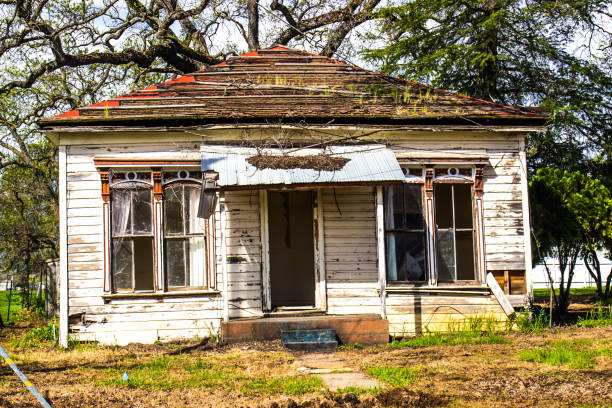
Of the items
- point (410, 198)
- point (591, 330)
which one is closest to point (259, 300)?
point (410, 198)

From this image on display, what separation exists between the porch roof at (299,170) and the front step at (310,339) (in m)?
2.31

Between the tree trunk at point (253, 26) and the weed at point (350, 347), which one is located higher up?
the tree trunk at point (253, 26)

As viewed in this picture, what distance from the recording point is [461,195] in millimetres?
11844

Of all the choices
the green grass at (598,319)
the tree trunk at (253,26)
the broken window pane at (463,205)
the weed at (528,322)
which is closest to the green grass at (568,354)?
the weed at (528,322)

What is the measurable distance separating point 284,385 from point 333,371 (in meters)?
1.03

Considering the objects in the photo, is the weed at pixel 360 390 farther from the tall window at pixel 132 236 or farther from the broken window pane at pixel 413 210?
the tall window at pixel 132 236

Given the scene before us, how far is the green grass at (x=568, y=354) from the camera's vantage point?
774 cm

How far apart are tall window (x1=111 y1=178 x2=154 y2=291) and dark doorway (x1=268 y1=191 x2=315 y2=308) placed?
8.96 ft

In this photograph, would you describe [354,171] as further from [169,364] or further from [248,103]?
[169,364]

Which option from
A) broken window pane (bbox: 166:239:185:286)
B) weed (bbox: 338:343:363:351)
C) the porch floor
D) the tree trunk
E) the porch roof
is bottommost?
weed (bbox: 338:343:363:351)

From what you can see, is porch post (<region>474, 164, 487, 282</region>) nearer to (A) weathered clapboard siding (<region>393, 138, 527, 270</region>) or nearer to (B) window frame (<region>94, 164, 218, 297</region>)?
(A) weathered clapboard siding (<region>393, 138, 527, 270</region>)

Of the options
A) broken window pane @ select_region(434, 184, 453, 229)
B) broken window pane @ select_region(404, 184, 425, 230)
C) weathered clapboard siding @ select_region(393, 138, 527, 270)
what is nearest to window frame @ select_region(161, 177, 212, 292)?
broken window pane @ select_region(404, 184, 425, 230)

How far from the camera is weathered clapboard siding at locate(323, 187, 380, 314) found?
442 inches

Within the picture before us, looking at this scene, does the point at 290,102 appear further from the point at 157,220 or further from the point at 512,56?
the point at 512,56
